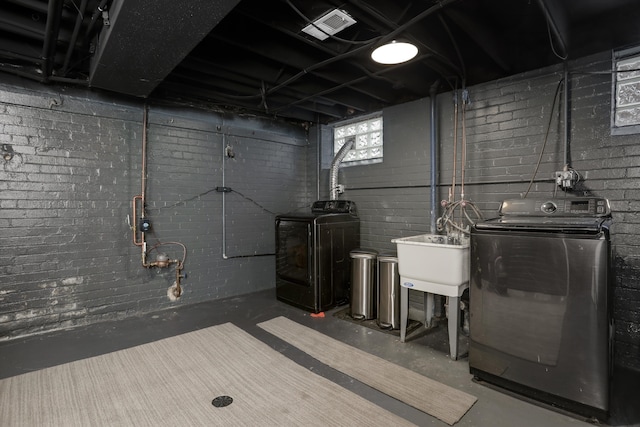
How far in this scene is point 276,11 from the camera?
7.60 feet

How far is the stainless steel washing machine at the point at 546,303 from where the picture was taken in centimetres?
174

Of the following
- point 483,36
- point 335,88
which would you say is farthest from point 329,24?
point 483,36

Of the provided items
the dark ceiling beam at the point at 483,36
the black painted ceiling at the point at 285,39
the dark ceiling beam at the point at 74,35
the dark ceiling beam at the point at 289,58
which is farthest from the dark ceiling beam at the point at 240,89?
the dark ceiling beam at the point at 483,36

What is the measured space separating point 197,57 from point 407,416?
3403 millimetres

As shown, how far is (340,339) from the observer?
2.94 metres

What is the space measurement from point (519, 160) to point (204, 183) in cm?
364

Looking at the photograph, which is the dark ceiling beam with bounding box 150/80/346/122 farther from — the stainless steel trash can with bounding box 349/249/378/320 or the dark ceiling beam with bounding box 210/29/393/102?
the stainless steel trash can with bounding box 349/249/378/320

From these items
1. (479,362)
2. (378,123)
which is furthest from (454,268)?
(378,123)

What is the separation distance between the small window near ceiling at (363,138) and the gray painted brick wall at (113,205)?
1152mm

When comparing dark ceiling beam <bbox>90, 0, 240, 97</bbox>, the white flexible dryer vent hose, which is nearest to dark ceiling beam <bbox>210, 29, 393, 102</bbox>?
dark ceiling beam <bbox>90, 0, 240, 97</bbox>

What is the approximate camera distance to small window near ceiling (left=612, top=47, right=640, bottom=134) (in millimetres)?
2354

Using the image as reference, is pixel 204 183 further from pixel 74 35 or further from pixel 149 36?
pixel 149 36

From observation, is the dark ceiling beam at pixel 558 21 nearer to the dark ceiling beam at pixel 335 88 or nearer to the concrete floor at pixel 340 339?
the dark ceiling beam at pixel 335 88

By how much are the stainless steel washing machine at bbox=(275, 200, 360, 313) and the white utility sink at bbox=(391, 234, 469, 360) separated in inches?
43.0
